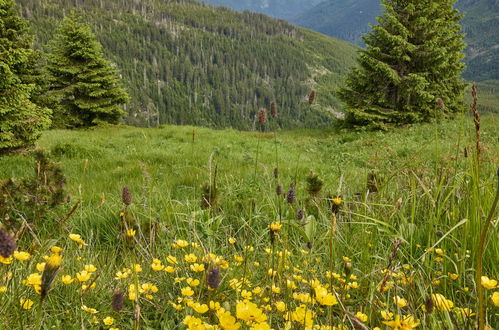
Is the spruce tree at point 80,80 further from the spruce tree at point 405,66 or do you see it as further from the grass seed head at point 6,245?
the grass seed head at point 6,245

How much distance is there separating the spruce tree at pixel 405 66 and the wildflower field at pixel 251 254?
16290mm

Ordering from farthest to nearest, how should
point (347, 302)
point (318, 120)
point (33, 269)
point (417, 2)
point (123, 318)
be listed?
point (318, 120) < point (417, 2) < point (33, 269) < point (347, 302) < point (123, 318)

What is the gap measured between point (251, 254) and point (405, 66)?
2168cm

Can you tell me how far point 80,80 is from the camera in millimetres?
29906

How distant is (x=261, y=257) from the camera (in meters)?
2.94

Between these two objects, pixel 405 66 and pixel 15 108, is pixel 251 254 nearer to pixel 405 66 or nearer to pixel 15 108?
pixel 15 108

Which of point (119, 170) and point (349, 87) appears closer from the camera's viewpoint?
point (119, 170)

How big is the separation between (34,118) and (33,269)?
Answer: 11.8m

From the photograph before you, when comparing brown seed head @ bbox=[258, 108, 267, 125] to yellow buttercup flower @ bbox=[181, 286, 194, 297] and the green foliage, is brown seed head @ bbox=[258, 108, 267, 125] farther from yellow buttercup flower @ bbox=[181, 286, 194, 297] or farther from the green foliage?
the green foliage

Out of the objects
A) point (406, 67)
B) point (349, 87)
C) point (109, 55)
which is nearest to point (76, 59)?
point (349, 87)

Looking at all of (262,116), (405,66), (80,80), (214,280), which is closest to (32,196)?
(262,116)

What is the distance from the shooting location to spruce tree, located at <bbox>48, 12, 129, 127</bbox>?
28500 mm

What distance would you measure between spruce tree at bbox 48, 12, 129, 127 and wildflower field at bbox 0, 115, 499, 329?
26486mm

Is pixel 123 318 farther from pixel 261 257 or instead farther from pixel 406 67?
pixel 406 67
